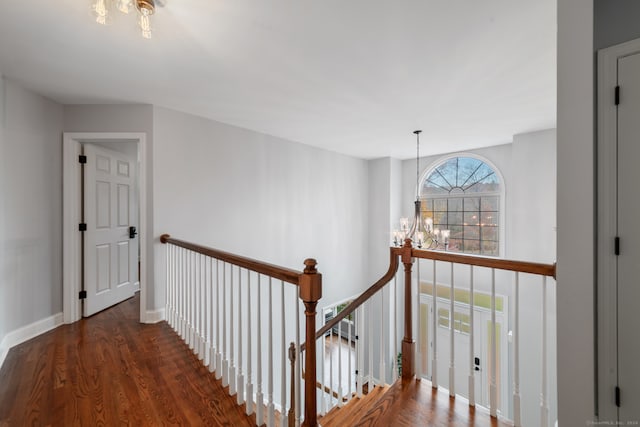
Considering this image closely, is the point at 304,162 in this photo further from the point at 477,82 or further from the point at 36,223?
the point at 36,223

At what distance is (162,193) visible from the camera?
2.97 m

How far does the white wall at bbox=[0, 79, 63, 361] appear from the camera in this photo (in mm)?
2314

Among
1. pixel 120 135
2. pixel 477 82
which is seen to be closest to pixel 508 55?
pixel 477 82

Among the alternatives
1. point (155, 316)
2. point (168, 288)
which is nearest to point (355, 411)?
point (168, 288)

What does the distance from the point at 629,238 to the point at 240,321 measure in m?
2.05

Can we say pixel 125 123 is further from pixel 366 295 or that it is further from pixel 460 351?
pixel 460 351

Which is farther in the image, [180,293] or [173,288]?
[173,288]

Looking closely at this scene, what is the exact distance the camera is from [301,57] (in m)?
2.06

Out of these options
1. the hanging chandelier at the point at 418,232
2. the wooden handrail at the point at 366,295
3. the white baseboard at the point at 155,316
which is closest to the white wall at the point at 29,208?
the white baseboard at the point at 155,316

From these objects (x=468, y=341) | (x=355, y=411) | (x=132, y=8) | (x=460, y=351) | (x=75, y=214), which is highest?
(x=132, y=8)

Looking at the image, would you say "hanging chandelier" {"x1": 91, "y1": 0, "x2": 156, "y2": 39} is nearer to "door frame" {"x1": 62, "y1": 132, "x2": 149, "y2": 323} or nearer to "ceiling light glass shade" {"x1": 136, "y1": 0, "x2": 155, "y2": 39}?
"ceiling light glass shade" {"x1": 136, "y1": 0, "x2": 155, "y2": 39}

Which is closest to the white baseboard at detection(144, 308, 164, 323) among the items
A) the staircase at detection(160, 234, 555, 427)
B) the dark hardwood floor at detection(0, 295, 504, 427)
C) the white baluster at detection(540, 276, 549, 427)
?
the staircase at detection(160, 234, 555, 427)

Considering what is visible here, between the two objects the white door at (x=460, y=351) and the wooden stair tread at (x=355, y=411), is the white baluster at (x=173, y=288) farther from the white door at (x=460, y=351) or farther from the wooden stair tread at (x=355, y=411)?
the white door at (x=460, y=351)

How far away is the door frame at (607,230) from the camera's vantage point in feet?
4.31
